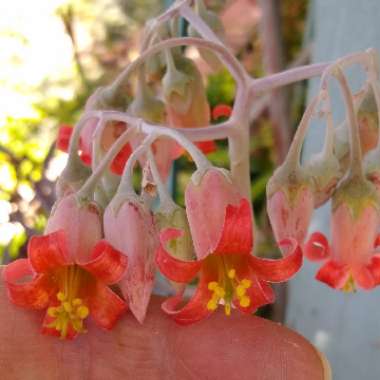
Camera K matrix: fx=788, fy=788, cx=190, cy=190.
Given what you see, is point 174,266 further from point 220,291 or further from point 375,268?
point 375,268

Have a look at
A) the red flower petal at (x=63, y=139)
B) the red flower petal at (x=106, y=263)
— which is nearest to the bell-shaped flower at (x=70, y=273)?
the red flower petal at (x=106, y=263)

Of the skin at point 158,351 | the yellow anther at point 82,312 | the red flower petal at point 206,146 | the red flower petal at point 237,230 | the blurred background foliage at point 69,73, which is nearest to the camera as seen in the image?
the red flower petal at point 237,230

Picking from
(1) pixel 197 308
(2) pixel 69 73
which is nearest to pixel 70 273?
(1) pixel 197 308

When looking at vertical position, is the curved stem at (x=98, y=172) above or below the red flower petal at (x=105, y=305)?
above

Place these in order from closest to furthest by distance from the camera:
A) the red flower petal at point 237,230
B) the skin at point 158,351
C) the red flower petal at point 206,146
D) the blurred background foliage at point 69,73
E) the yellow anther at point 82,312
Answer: the red flower petal at point 237,230
the yellow anther at point 82,312
the skin at point 158,351
the red flower petal at point 206,146
the blurred background foliage at point 69,73

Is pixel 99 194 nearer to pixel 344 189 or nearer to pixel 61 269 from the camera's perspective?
pixel 61 269

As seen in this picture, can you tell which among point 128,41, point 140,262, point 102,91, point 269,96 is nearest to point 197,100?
point 102,91

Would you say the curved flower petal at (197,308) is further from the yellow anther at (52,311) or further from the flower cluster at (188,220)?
the yellow anther at (52,311)
